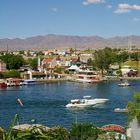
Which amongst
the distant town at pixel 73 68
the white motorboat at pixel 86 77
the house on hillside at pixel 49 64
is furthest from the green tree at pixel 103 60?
the house on hillside at pixel 49 64

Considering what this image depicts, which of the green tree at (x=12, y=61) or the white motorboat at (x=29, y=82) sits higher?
the green tree at (x=12, y=61)

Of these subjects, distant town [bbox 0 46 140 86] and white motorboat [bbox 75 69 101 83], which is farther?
distant town [bbox 0 46 140 86]

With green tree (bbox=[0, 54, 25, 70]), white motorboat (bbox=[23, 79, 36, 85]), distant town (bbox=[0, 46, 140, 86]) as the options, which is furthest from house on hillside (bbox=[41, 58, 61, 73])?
white motorboat (bbox=[23, 79, 36, 85])

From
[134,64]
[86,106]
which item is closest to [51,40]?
[134,64]

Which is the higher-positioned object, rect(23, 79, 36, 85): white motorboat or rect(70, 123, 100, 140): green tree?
rect(70, 123, 100, 140): green tree

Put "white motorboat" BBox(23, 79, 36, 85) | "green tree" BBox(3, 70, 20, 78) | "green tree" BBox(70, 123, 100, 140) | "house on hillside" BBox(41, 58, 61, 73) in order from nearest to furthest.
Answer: "green tree" BBox(70, 123, 100, 140) → "white motorboat" BBox(23, 79, 36, 85) → "green tree" BBox(3, 70, 20, 78) → "house on hillside" BBox(41, 58, 61, 73)

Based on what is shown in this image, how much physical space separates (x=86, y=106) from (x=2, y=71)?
2447 cm

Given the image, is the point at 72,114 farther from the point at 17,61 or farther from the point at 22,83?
the point at 17,61

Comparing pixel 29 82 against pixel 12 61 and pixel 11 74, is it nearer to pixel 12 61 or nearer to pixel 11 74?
pixel 11 74

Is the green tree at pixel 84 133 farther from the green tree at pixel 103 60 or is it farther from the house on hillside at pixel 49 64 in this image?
the house on hillside at pixel 49 64

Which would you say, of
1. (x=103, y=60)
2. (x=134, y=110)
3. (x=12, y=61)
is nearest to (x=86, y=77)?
(x=103, y=60)

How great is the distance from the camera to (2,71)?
47.2 m

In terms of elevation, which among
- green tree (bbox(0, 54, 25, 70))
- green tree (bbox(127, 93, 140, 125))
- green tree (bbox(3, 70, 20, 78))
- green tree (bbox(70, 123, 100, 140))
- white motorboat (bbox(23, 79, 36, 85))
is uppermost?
green tree (bbox(0, 54, 25, 70))

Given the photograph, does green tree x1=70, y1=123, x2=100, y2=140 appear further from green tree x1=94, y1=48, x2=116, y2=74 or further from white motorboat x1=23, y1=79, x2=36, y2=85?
green tree x1=94, y1=48, x2=116, y2=74
